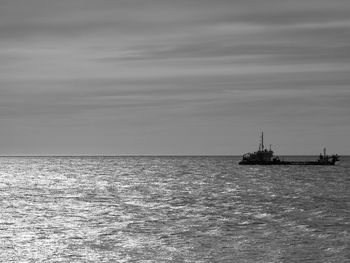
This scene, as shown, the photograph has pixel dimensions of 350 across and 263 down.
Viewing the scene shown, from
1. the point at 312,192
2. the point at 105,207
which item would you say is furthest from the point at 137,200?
the point at 312,192

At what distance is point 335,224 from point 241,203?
26.3 m

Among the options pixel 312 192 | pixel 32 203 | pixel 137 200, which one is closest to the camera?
pixel 32 203

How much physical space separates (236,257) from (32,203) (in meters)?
48.4

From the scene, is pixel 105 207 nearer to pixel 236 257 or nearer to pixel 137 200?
pixel 137 200

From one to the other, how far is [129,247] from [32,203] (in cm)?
4223

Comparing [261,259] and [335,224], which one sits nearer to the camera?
[261,259]

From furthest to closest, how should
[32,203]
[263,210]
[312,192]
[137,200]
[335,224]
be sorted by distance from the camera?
[312,192]
[137,200]
[32,203]
[263,210]
[335,224]

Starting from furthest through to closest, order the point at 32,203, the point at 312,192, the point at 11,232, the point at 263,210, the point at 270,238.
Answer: the point at 312,192 < the point at 32,203 < the point at 263,210 < the point at 11,232 < the point at 270,238

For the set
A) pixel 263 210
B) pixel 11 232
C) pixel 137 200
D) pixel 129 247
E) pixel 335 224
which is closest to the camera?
pixel 129 247

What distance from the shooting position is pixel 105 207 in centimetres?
8162

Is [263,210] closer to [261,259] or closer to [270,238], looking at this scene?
[270,238]

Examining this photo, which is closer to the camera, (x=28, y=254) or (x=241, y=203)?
(x=28, y=254)

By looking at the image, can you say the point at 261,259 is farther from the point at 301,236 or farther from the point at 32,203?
the point at 32,203

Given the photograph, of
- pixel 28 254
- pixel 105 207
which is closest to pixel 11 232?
pixel 28 254
